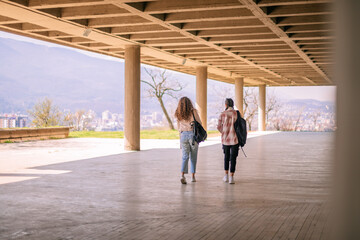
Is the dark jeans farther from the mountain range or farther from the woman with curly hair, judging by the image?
the mountain range

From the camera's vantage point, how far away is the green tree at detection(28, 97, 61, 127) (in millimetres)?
34406

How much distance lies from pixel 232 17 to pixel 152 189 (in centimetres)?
661

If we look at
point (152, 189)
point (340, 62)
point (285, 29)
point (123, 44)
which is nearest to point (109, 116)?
point (123, 44)

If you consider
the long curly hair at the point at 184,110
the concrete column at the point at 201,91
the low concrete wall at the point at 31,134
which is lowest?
the low concrete wall at the point at 31,134

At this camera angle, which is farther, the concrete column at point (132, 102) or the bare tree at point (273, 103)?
the bare tree at point (273, 103)

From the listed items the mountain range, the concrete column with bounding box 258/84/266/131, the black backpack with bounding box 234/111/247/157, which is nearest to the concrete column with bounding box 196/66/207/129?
the concrete column with bounding box 258/84/266/131

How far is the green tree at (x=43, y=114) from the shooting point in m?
34.4

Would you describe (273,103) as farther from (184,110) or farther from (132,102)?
(184,110)

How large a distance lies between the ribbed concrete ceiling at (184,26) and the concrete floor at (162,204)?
3.20m

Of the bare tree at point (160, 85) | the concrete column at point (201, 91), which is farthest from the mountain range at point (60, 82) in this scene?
the concrete column at point (201, 91)

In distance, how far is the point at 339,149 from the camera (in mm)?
1378

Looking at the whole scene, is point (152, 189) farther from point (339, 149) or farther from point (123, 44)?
point (123, 44)

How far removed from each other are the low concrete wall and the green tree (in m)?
7.29

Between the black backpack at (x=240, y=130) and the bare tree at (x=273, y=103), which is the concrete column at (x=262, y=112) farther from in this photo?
the black backpack at (x=240, y=130)
